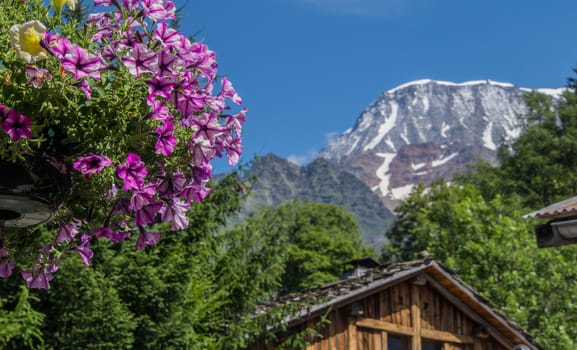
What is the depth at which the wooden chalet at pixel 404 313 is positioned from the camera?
14812mm

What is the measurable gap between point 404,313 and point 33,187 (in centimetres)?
1445

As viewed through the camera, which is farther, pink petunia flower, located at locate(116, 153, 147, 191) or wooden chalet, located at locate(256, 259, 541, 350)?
wooden chalet, located at locate(256, 259, 541, 350)

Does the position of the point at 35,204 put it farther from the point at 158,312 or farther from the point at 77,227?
the point at 158,312

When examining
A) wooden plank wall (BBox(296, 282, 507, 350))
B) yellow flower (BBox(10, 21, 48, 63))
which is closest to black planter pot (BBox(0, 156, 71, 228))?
yellow flower (BBox(10, 21, 48, 63))

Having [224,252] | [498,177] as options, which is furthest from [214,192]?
[498,177]

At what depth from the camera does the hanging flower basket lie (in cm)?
230

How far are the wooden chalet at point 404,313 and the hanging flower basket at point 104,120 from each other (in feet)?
37.3

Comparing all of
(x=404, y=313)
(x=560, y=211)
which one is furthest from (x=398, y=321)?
(x=560, y=211)

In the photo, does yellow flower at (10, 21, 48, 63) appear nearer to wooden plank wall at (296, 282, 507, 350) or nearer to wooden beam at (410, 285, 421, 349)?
wooden plank wall at (296, 282, 507, 350)

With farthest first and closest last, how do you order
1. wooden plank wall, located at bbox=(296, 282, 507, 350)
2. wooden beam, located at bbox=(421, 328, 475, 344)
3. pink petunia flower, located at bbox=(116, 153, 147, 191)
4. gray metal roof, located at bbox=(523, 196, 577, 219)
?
1. wooden beam, located at bbox=(421, 328, 475, 344)
2. wooden plank wall, located at bbox=(296, 282, 507, 350)
3. gray metal roof, located at bbox=(523, 196, 577, 219)
4. pink petunia flower, located at bbox=(116, 153, 147, 191)

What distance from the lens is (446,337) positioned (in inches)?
659

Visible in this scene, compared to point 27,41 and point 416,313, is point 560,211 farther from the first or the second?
point 416,313

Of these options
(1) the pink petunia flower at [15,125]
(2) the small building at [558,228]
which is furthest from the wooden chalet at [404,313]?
(1) the pink petunia flower at [15,125]

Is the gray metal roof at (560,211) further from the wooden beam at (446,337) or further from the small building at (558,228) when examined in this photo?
the wooden beam at (446,337)
